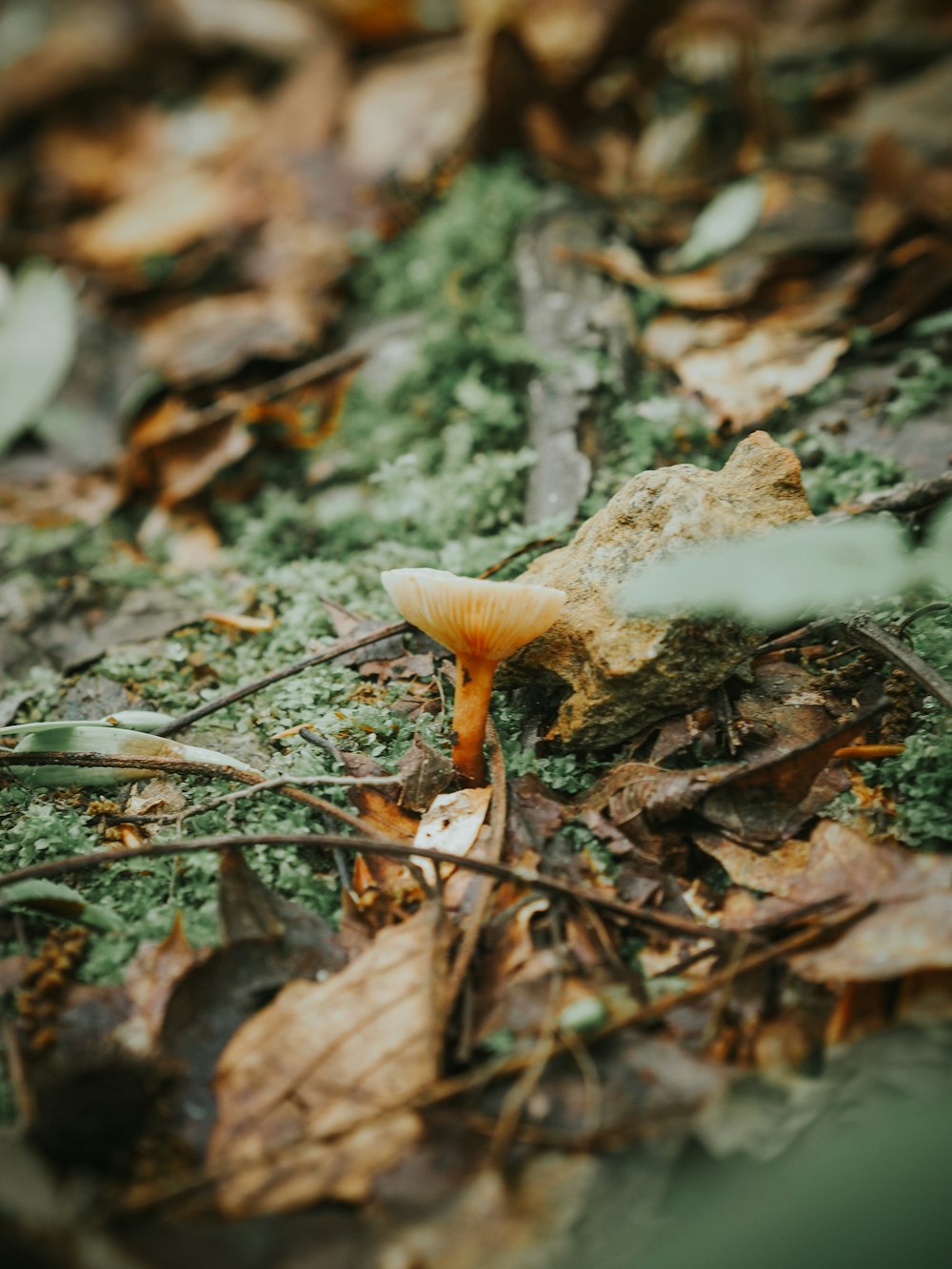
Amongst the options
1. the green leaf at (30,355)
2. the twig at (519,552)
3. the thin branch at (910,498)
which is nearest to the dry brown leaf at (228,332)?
the green leaf at (30,355)

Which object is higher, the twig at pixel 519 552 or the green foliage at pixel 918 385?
the green foliage at pixel 918 385

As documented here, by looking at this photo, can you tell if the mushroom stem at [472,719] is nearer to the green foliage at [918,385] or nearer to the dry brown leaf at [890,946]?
the dry brown leaf at [890,946]

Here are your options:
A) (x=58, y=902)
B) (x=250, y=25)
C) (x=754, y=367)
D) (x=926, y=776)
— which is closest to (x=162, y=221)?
(x=250, y=25)

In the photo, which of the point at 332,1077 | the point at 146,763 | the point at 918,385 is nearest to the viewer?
the point at 332,1077

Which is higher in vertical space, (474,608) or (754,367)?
(474,608)

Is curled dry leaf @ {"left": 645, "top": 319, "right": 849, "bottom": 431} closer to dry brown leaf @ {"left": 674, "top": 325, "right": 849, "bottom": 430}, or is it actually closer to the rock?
dry brown leaf @ {"left": 674, "top": 325, "right": 849, "bottom": 430}

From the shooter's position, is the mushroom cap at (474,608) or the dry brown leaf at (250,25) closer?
the mushroom cap at (474,608)

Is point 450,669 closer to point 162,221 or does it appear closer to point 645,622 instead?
point 645,622
